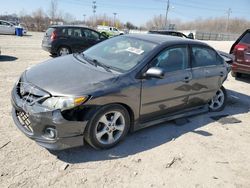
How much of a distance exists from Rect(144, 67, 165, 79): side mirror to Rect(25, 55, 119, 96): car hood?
0.48 m

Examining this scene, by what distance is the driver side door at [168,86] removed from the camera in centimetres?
401

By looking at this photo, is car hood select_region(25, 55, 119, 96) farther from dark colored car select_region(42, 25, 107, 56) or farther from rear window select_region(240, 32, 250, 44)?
dark colored car select_region(42, 25, 107, 56)

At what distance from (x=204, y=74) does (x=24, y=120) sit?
329 cm

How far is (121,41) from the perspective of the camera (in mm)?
4777

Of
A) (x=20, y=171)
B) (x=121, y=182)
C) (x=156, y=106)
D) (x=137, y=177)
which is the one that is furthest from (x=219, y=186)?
(x=20, y=171)

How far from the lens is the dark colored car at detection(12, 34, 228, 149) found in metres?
3.23

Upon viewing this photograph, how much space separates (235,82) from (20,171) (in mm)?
7770

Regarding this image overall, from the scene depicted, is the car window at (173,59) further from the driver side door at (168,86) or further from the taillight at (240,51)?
the taillight at (240,51)

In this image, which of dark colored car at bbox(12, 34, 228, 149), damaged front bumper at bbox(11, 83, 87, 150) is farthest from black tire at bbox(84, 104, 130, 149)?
damaged front bumper at bbox(11, 83, 87, 150)

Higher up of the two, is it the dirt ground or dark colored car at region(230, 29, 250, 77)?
dark colored car at region(230, 29, 250, 77)

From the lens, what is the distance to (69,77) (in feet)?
11.8

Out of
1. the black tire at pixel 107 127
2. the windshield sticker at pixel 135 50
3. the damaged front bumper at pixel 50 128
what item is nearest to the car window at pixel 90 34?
the windshield sticker at pixel 135 50

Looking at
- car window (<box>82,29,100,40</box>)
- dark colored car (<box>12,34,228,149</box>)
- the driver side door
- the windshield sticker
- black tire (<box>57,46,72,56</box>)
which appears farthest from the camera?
car window (<box>82,29,100,40</box>)

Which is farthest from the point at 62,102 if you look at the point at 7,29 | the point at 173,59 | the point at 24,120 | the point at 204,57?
the point at 7,29
